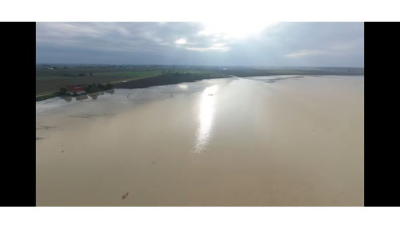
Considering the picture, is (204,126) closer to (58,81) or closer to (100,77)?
(58,81)

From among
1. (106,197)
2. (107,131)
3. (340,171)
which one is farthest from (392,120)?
(107,131)

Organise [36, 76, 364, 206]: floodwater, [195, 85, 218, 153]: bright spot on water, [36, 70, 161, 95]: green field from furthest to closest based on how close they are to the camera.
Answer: [36, 70, 161, 95]: green field
[195, 85, 218, 153]: bright spot on water
[36, 76, 364, 206]: floodwater

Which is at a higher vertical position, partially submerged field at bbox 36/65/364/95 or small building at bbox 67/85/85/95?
partially submerged field at bbox 36/65/364/95

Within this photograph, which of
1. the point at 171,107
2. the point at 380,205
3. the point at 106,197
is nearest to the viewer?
the point at 380,205

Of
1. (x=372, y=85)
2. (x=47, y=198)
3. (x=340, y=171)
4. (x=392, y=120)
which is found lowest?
(x=47, y=198)

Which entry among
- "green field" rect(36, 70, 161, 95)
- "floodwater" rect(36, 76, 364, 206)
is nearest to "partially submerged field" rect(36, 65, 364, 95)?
"green field" rect(36, 70, 161, 95)

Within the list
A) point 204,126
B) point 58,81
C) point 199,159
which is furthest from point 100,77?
point 199,159

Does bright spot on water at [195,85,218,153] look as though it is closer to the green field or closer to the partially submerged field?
the partially submerged field

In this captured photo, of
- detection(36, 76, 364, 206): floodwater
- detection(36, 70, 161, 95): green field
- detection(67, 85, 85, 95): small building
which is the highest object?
detection(36, 70, 161, 95): green field

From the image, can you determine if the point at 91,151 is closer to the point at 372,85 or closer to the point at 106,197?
the point at 106,197
